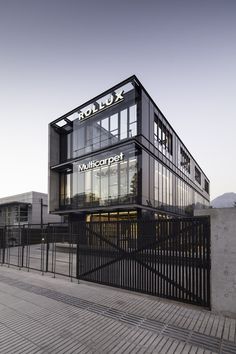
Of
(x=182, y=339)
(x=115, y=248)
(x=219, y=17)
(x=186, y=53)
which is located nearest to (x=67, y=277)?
(x=115, y=248)

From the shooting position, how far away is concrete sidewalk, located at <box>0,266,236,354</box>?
505 centimetres

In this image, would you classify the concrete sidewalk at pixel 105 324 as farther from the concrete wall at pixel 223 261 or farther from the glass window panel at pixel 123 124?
the glass window panel at pixel 123 124

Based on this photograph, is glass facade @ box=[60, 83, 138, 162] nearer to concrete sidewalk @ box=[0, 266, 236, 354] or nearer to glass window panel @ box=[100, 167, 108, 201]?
glass window panel @ box=[100, 167, 108, 201]

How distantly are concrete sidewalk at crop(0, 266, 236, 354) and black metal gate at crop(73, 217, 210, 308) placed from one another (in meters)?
0.45

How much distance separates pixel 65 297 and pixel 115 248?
8.69 ft

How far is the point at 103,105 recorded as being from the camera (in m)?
25.4

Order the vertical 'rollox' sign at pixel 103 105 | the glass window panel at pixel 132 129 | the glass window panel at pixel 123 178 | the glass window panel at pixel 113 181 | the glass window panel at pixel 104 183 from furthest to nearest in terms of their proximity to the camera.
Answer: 1. the glass window panel at pixel 104 183
2. the vertical 'rollox' sign at pixel 103 105
3. the glass window panel at pixel 113 181
4. the glass window panel at pixel 123 178
5. the glass window panel at pixel 132 129

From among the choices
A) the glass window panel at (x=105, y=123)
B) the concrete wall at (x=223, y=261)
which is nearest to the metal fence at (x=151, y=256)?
the concrete wall at (x=223, y=261)

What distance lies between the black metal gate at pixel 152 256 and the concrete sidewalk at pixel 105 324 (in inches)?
17.8

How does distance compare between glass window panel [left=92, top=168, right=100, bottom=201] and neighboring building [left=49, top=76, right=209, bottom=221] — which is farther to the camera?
glass window panel [left=92, top=168, right=100, bottom=201]

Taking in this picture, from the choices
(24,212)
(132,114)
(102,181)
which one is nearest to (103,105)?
(132,114)

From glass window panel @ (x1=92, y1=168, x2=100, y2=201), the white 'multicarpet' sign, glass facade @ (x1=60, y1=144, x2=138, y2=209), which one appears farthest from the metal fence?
glass window panel @ (x1=92, y1=168, x2=100, y2=201)

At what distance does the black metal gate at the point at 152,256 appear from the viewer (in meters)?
7.48

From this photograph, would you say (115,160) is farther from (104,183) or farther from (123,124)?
(123,124)
